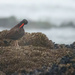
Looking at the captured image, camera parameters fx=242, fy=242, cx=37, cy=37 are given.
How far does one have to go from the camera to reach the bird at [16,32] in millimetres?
24406

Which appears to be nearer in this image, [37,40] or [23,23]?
[37,40]

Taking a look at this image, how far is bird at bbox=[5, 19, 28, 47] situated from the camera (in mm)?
24406

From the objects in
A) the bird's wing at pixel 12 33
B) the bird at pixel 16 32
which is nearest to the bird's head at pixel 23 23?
the bird at pixel 16 32

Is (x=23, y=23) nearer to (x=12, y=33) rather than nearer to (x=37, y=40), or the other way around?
(x=12, y=33)

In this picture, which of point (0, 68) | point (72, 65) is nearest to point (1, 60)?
point (0, 68)

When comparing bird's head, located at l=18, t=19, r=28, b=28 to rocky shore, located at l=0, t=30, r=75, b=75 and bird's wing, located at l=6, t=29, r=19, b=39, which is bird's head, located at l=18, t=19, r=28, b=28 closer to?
bird's wing, located at l=6, t=29, r=19, b=39

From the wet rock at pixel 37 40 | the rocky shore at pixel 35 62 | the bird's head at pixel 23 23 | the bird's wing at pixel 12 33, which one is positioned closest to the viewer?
the rocky shore at pixel 35 62

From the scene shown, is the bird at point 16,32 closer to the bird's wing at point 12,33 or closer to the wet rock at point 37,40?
the bird's wing at point 12,33

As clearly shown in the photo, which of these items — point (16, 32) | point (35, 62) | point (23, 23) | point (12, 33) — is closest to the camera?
point (35, 62)

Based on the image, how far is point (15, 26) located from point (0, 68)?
8884mm

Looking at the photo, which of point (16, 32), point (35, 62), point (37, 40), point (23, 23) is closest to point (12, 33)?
point (16, 32)

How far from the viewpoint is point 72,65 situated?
1532cm

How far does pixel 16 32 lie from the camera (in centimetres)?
2442

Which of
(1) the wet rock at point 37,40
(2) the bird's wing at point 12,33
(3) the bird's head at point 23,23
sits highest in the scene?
(3) the bird's head at point 23,23
